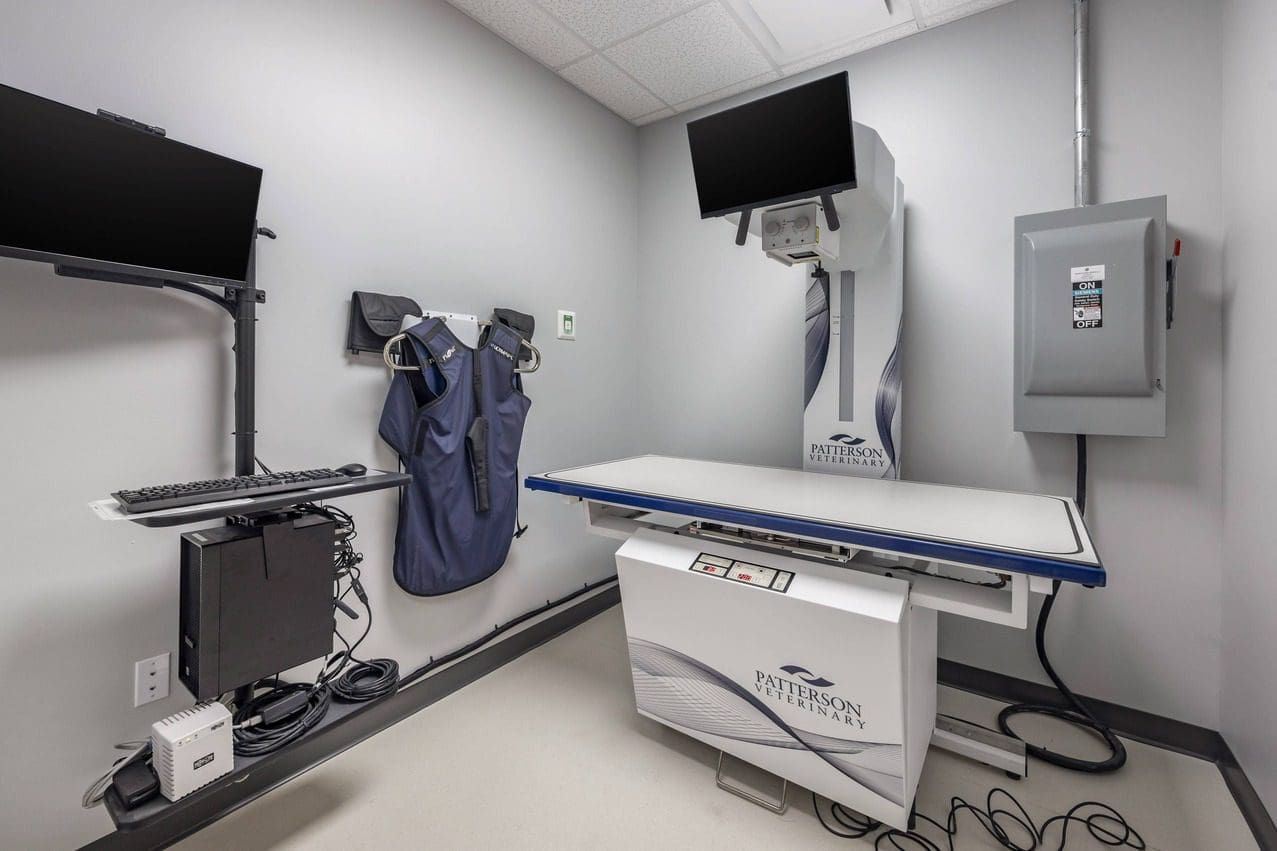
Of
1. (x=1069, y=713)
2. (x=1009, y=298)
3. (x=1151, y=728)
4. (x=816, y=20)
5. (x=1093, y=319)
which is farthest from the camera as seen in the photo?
(x=816, y=20)

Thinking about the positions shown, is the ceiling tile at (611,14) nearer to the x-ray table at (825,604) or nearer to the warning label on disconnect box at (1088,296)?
the warning label on disconnect box at (1088,296)

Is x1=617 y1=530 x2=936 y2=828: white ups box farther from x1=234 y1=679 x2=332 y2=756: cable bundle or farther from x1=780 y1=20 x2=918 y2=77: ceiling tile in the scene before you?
x1=780 y1=20 x2=918 y2=77: ceiling tile

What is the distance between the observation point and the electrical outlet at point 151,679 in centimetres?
162

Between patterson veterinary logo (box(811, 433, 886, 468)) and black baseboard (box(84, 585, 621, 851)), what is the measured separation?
1.68m

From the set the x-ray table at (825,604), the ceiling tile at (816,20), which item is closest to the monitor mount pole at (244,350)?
the x-ray table at (825,604)

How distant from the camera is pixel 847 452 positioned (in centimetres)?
244

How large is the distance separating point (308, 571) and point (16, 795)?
871mm

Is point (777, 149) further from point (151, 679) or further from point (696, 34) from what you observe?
point (151, 679)

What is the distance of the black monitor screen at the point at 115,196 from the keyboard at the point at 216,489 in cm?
61

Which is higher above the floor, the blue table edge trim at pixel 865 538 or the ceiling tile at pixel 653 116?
the ceiling tile at pixel 653 116

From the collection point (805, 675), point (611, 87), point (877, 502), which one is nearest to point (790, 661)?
point (805, 675)

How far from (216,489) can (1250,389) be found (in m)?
3.14

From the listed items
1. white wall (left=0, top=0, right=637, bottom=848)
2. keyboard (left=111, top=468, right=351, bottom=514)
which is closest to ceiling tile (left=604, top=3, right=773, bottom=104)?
white wall (left=0, top=0, right=637, bottom=848)

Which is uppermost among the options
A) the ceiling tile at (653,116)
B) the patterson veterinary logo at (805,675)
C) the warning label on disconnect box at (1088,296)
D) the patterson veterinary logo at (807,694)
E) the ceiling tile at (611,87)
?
the ceiling tile at (653,116)
